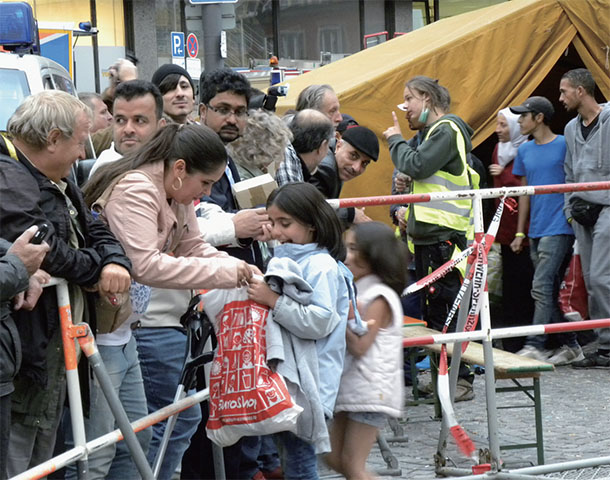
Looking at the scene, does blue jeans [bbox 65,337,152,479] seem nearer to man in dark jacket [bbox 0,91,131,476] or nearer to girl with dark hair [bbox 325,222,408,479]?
man in dark jacket [bbox 0,91,131,476]

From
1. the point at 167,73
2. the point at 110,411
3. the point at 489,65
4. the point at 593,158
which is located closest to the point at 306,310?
the point at 110,411

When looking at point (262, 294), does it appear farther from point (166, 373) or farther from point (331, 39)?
point (331, 39)

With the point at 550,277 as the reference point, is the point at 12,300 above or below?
above

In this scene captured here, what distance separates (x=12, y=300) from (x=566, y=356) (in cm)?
603

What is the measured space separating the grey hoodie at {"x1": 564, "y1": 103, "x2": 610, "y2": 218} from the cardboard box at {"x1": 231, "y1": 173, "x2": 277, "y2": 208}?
3983 millimetres

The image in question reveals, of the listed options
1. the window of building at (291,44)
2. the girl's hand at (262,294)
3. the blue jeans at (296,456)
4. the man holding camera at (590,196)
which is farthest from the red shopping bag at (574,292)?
the window of building at (291,44)

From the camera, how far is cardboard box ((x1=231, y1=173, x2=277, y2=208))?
169 inches

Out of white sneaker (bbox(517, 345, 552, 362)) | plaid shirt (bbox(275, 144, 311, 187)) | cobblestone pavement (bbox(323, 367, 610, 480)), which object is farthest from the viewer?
white sneaker (bbox(517, 345, 552, 362))

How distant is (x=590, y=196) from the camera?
25.0 ft

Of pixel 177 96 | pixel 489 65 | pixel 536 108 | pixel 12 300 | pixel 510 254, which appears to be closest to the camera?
pixel 12 300

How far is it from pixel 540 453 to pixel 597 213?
285 cm

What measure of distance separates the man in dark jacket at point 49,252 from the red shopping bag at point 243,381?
49 cm

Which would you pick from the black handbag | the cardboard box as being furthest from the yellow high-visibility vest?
the cardboard box

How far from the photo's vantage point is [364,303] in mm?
3898
